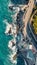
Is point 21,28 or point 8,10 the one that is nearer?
point 21,28

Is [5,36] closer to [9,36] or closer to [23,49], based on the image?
[9,36]

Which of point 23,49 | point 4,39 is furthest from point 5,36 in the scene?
point 23,49

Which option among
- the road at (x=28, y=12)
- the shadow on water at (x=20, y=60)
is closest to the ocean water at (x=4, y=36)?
the shadow on water at (x=20, y=60)

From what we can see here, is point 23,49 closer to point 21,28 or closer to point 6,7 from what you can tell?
Answer: point 21,28

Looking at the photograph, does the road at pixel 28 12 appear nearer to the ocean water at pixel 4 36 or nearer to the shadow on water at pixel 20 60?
the shadow on water at pixel 20 60

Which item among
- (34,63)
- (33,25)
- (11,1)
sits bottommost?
(34,63)

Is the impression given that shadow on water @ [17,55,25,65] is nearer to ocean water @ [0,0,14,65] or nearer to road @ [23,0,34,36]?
ocean water @ [0,0,14,65]

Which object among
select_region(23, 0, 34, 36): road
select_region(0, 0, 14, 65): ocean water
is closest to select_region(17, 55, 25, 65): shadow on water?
select_region(0, 0, 14, 65): ocean water

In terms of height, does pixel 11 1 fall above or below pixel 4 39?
above

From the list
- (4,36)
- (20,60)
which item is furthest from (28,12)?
(20,60)
